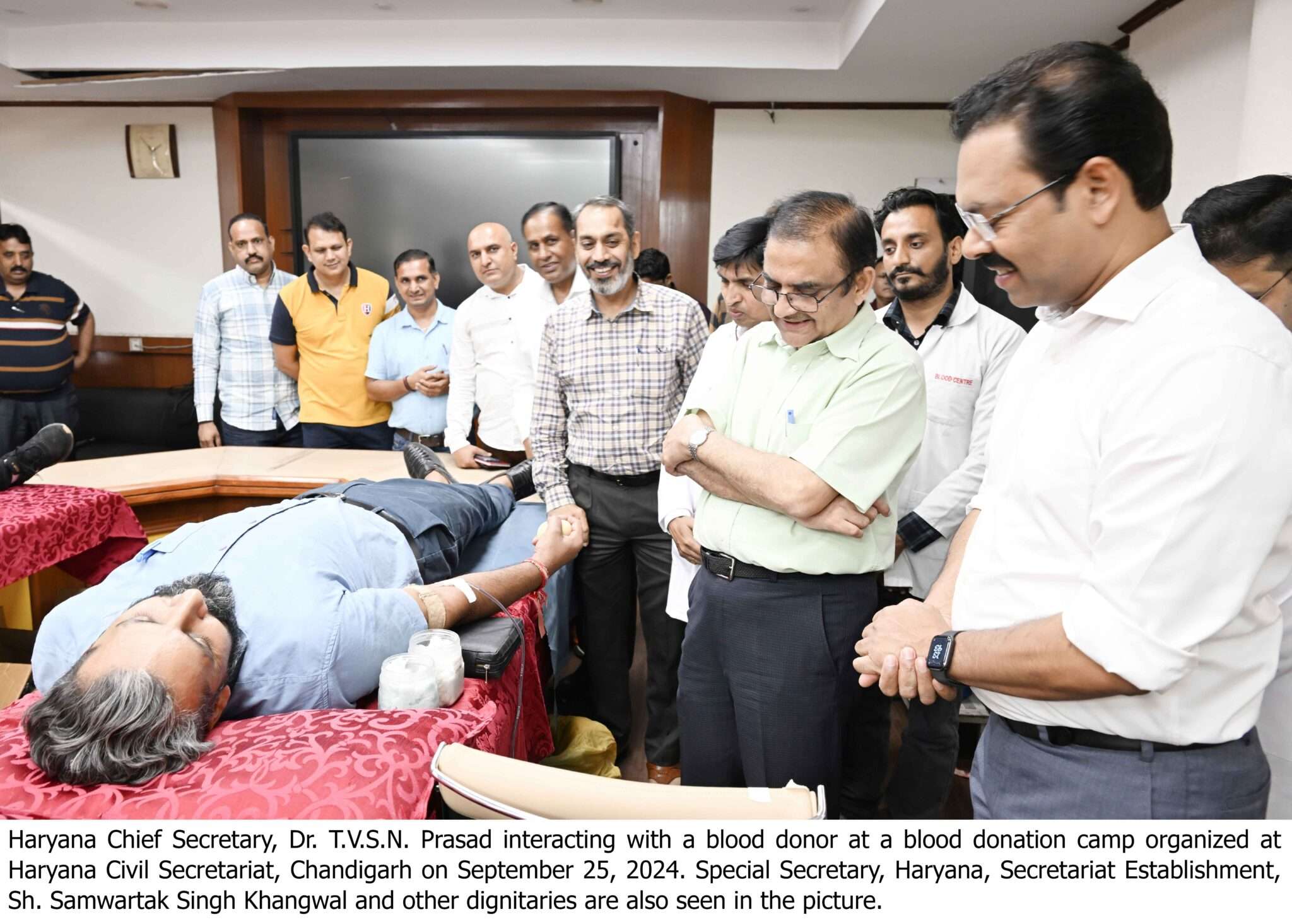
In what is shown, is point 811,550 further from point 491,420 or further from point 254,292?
point 254,292

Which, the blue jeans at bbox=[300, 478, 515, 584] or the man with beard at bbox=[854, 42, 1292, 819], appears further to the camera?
the blue jeans at bbox=[300, 478, 515, 584]

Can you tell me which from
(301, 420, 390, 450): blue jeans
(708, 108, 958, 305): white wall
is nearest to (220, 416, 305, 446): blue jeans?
(301, 420, 390, 450): blue jeans

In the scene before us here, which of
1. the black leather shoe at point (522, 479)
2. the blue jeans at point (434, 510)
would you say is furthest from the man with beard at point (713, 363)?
the black leather shoe at point (522, 479)

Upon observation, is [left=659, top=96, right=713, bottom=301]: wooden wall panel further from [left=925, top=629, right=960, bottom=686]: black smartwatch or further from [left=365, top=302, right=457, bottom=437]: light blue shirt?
[left=925, top=629, right=960, bottom=686]: black smartwatch

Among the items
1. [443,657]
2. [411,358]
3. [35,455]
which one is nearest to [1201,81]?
[411,358]

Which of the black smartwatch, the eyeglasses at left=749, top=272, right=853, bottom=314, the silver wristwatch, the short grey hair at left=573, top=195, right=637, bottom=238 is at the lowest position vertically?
the black smartwatch

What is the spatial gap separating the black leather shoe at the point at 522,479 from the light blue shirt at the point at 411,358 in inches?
36.4

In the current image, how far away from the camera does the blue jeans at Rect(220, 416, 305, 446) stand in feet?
14.4

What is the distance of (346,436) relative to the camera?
4.14 metres

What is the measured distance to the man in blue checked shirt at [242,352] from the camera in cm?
431

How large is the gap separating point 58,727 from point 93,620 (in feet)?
1.32

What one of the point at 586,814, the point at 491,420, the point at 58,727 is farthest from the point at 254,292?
the point at 586,814

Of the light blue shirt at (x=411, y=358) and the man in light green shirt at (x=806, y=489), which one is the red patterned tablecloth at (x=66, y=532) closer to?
the light blue shirt at (x=411, y=358)

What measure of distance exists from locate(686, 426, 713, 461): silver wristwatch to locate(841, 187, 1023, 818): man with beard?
2.14 feet
